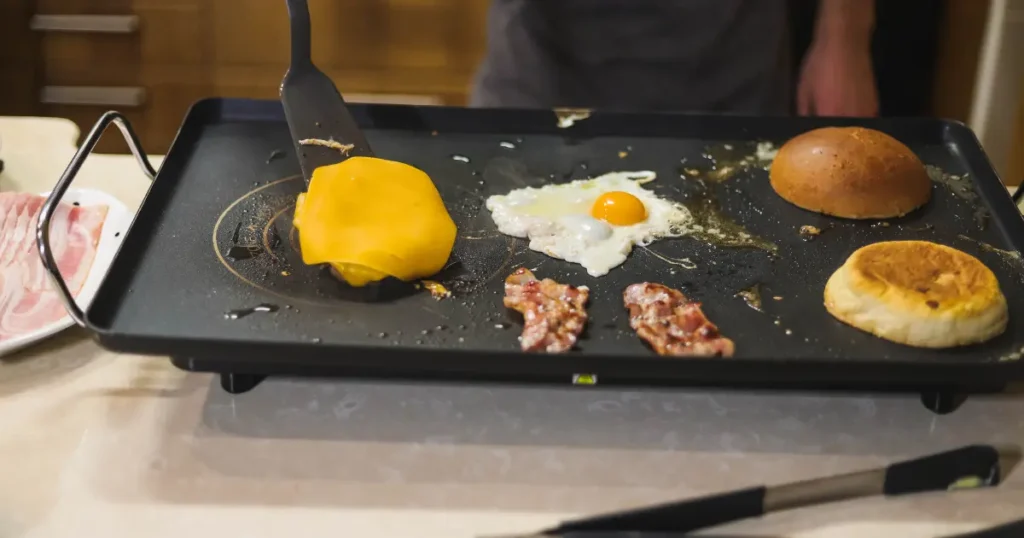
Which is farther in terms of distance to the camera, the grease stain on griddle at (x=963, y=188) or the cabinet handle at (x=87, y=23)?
→ the cabinet handle at (x=87, y=23)

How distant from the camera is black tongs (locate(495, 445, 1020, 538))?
0.86m

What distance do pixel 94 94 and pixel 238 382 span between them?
2288 millimetres

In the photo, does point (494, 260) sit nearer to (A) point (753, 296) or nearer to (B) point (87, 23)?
(A) point (753, 296)

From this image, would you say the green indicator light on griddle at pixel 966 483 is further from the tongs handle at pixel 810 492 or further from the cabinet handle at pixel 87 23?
the cabinet handle at pixel 87 23

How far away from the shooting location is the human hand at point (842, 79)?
5.78 ft

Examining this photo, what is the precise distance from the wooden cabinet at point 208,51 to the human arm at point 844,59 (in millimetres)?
1333

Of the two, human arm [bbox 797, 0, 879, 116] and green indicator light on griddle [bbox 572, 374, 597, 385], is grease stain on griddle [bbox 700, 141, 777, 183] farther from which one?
green indicator light on griddle [bbox 572, 374, 597, 385]

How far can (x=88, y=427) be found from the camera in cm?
104

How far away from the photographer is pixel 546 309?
1079 millimetres

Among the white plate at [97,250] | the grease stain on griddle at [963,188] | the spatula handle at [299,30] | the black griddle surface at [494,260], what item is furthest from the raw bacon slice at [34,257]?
the grease stain on griddle at [963,188]

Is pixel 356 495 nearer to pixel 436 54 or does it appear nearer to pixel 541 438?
pixel 541 438

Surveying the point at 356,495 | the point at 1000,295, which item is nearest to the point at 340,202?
the point at 356,495

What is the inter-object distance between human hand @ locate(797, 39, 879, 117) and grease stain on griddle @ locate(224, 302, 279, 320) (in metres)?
1.22

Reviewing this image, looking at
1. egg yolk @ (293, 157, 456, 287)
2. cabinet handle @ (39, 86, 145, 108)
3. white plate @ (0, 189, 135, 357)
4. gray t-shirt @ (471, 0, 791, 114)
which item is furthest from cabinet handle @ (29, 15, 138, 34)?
egg yolk @ (293, 157, 456, 287)
